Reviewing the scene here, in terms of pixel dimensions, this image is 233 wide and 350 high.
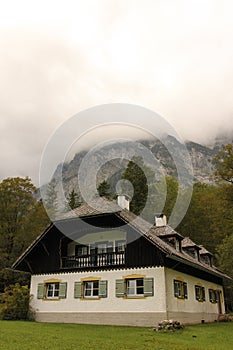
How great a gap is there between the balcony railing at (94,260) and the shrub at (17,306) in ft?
10.3

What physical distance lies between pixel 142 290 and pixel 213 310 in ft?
31.5

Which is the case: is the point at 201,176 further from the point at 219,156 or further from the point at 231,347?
the point at 231,347

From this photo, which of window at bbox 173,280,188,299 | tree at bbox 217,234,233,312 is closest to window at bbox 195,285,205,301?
window at bbox 173,280,188,299

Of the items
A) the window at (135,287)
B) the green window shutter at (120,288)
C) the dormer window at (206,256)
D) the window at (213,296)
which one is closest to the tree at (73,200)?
the dormer window at (206,256)

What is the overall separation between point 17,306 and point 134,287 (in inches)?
304

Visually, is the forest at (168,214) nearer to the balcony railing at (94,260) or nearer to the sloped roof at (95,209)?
the balcony railing at (94,260)

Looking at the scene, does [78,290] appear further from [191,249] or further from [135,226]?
[191,249]

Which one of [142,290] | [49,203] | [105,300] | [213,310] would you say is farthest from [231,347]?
[49,203]

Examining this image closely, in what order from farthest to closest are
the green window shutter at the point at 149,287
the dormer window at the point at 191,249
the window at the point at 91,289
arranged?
the dormer window at the point at 191,249 < the window at the point at 91,289 < the green window shutter at the point at 149,287

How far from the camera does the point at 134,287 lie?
20469 millimetres

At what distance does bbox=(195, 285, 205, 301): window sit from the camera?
79.7 feet

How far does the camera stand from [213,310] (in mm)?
26922

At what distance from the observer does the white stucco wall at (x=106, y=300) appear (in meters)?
19.6

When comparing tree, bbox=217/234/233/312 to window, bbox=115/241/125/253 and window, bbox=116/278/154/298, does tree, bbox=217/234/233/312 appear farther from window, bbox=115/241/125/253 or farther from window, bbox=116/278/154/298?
window, bbox=116/278/154/298
